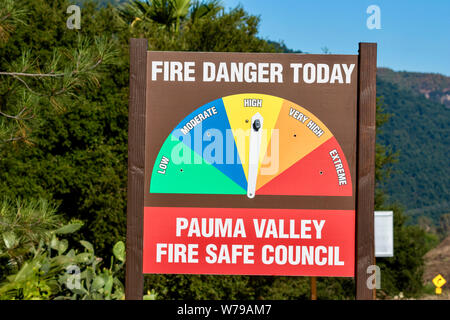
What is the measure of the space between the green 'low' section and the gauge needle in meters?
0.08

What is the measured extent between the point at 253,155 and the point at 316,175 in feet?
1.98

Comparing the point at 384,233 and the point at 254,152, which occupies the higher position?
the point at 254,152

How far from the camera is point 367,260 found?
5.76 m

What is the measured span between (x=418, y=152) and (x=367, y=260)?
461 ft

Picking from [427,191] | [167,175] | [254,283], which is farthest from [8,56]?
[427,191]

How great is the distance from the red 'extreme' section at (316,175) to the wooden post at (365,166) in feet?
0.49

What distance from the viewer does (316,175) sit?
19.0ft

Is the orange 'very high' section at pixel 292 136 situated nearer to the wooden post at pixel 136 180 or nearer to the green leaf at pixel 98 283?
the wooden post at pixel 136 180

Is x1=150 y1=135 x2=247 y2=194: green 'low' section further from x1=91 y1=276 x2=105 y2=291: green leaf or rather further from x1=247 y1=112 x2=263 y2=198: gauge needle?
x1=91 y1=276 x2=105 y2=291: green leaf

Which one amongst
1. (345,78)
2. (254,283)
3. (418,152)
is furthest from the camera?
(418,152)

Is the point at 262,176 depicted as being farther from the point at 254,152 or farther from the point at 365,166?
the point at 365,166

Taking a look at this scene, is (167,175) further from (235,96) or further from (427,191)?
(427,191)

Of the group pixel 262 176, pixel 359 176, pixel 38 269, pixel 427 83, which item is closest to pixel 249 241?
pixel 262 176

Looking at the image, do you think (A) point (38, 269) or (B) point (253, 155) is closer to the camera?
(B) point (253, 155)
